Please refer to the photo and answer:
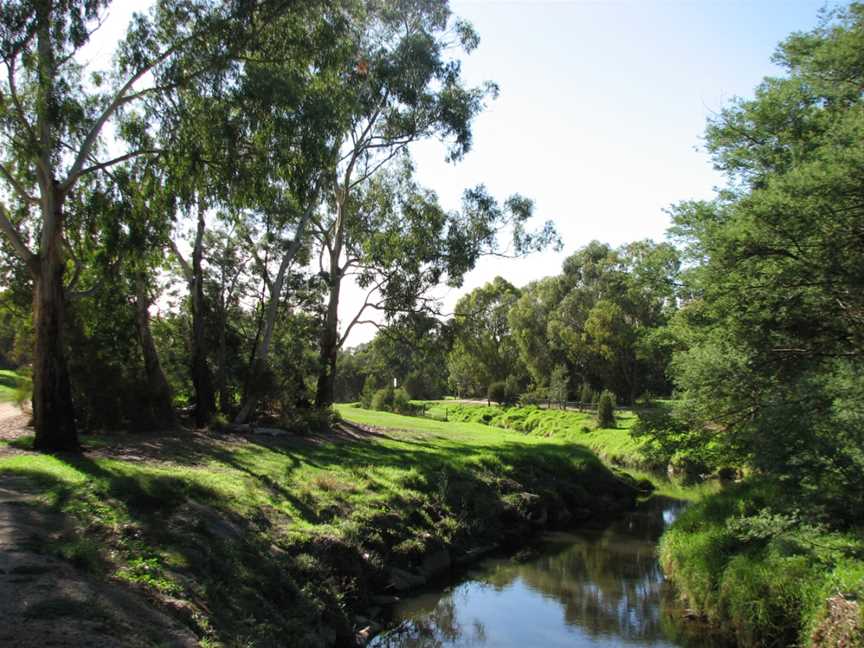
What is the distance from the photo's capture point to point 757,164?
17.8 meters

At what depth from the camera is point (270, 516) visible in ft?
39.2

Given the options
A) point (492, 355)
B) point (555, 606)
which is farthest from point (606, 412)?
point (555, 606)

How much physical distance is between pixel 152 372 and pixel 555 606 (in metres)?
14.3

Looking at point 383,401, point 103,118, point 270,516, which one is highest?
point 103,118

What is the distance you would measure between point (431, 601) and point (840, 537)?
7.45m

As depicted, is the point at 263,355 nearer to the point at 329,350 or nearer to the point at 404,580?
the point at 329,350

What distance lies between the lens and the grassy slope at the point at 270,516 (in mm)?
8367

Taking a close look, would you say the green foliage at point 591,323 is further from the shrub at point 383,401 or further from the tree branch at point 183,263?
the tree branch at point 183,263

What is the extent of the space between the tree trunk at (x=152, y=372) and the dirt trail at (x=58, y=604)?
12294 mm

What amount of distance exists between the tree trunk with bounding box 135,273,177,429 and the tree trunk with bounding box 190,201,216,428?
98 centimetres

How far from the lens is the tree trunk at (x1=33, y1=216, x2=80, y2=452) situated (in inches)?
510

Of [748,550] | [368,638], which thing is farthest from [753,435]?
[368,638]

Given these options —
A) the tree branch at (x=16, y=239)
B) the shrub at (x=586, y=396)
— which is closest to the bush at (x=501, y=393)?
the shrub at (x=586, y=396)

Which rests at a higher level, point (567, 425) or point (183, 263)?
point (183, 263)
